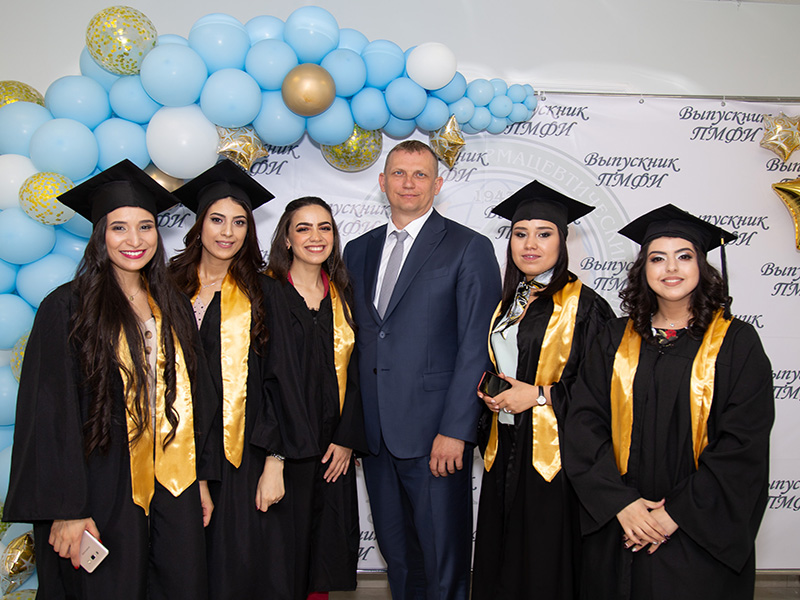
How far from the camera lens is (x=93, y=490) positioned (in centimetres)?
197

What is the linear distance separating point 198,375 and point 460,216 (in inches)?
73.1

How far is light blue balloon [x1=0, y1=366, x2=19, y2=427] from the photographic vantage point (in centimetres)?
269

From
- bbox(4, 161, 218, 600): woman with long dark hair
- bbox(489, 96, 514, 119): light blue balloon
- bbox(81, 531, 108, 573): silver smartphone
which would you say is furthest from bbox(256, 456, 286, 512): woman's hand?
bbox(489, 96, 514, 119): light blue balloon

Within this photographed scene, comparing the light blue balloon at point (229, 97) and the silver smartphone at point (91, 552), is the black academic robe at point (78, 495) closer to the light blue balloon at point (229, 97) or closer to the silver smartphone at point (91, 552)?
the silver smartphone at point (91, 552)

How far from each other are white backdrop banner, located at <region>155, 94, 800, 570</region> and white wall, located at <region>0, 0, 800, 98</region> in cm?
24

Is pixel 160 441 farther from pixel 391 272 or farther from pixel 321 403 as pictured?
pixel 391 272

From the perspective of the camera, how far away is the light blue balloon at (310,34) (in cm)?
275

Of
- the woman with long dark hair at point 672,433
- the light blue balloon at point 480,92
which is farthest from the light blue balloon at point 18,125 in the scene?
the woman with long dark hair at point 672,433

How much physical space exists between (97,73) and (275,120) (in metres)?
0.90

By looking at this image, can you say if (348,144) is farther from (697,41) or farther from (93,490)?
(697,41)

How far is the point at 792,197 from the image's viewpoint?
3377 mm

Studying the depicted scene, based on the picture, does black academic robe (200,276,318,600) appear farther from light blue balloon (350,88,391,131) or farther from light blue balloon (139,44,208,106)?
light blue balloon (350,88,391,131)

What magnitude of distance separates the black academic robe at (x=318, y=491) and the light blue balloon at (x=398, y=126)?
1060 mm

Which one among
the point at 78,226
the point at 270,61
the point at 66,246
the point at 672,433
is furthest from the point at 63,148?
the point at 672,433
